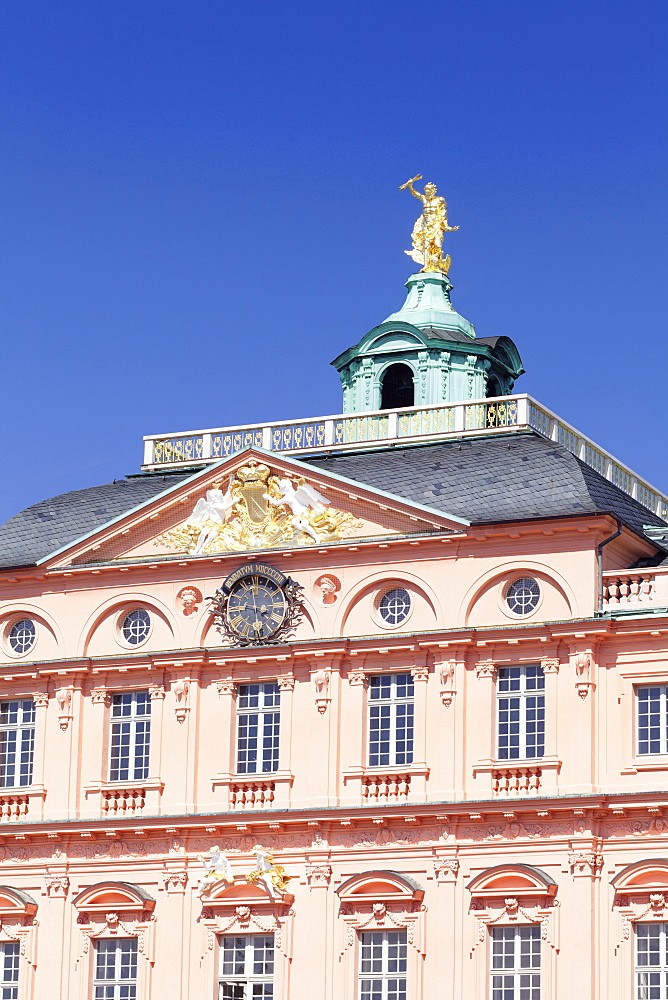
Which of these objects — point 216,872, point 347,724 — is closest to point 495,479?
point 347,724


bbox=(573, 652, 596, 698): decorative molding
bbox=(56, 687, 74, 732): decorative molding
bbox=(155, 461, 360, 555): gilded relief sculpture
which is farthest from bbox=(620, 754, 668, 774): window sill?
bbox=(56, 687, 74, 732): decorative molding

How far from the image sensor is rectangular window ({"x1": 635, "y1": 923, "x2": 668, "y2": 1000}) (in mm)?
51688

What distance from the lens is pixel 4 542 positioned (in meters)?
62.0

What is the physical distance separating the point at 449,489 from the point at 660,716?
25.6 feet

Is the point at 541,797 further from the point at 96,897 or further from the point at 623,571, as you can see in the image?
the point at 96,897

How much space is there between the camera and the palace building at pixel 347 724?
175 feet

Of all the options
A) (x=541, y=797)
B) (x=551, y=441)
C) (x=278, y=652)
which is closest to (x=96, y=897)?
(x=278, y=652)

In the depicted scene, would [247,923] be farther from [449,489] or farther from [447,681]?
[449,489]

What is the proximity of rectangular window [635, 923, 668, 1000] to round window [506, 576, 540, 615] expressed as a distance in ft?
25.3

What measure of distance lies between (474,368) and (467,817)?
16.6 meters

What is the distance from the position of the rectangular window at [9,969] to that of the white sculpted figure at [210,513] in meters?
10.5

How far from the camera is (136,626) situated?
194ft

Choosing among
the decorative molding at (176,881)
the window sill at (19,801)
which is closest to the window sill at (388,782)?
the decorative molding at (176,881)

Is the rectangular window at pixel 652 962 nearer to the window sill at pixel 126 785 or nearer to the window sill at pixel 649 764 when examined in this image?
the window sill at pixel 649 764
